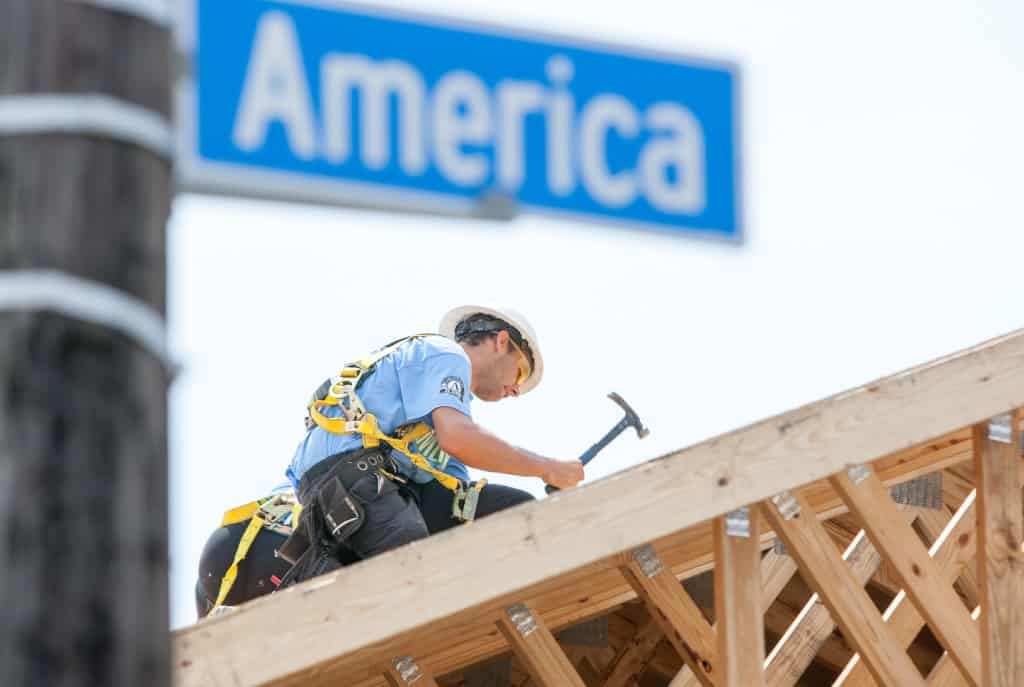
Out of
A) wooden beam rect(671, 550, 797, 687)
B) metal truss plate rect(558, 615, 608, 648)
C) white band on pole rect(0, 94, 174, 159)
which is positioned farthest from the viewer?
metal truss plate rect(558, 615, 608, 648)

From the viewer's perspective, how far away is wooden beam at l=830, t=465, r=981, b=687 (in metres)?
5.90

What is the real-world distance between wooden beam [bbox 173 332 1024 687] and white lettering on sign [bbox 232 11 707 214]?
2.10 metres

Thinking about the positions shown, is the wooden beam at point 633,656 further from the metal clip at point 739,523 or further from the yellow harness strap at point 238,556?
the metal clip at point 739,523

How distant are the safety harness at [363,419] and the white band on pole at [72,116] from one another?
3.89 meters

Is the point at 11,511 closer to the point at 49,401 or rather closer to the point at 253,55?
the point at 49,401

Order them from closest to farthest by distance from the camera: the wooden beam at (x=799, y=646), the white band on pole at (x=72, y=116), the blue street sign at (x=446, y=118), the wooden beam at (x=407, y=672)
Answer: the white band on pole at (x=72, y=116) < the blue street sign at (x=446, y=118) < the wooden beam at (x=407, y=672) < the wooden beam at (x=799, y=646)

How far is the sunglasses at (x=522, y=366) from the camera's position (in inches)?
273

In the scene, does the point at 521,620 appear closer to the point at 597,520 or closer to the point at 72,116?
the point at 597,520

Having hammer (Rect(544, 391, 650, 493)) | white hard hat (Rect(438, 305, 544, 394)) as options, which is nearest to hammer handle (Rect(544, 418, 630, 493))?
hammer (Rect(544, 391, 650, 493))

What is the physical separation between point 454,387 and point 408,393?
0.51ft

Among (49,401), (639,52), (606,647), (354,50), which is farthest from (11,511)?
(606,647)

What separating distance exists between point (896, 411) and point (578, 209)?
10.5 ft

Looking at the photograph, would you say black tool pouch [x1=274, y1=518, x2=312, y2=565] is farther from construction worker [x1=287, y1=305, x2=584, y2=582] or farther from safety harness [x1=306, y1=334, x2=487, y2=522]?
safety harness [x1=306, y1=334, x2=487, y2=522]

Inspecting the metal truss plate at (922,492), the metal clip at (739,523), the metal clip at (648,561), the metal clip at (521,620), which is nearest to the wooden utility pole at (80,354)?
the metal clip at (739,523)
